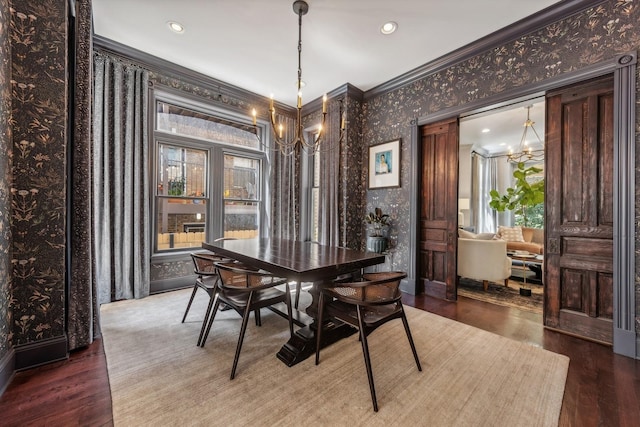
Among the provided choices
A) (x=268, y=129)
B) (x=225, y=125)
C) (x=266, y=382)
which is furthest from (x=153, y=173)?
(x=266, y=382)

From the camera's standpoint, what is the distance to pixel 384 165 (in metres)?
4.09

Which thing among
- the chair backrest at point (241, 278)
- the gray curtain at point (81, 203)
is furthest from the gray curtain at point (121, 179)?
the chair backrest at point (241, 278)

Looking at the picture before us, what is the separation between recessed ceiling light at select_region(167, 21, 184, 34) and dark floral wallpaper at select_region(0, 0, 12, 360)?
4.34 feet

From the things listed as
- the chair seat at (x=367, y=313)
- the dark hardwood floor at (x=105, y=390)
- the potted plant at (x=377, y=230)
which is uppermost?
the potted plant at (x=377, y=230)

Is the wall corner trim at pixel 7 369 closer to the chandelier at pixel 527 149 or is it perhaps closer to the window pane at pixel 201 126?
the window pane at pixel 201 126

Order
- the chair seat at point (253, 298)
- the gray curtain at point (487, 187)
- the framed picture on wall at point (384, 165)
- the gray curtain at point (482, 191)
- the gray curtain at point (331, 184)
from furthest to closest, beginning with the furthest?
the gray curtain at point (487, 187), the gray curtain at point (482, 191), the gray curtain at point (331, 184), the framed picture on wall at point (384, 165), the chair seat at point (253, 298)

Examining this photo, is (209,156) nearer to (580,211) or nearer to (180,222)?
(180,222)

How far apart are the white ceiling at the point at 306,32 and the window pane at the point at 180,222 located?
1.92 m

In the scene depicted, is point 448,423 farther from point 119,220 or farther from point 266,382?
point 119,220

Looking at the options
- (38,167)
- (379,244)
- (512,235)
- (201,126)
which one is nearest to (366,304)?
(379,244)

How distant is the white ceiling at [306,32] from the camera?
2498 millimetres

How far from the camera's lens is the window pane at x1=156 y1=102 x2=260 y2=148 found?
3.70m

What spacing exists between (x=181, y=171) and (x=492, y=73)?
423 centimetres

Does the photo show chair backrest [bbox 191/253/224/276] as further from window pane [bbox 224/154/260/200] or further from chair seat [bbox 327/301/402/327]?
window pane [bbox 224/154/260/200]
